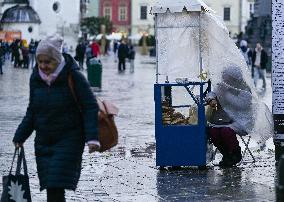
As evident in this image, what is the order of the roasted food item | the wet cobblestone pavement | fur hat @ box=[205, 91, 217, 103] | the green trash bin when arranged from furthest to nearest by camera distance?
1. the green trash bin
2. fur hat @ box=[205, 91, 217, 103]
3. the roasted food item
4. the wet cobblestone pavement

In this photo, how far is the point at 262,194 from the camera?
10555 millimetres

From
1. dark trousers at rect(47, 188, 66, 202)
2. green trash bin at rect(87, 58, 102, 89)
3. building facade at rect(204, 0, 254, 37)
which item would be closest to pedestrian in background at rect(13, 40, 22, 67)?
green trash bin at rect(87, 58, 102, 89)

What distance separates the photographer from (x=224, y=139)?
498 inches

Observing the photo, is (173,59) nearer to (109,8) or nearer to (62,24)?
(62,24)

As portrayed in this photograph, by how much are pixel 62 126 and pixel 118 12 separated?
411 ft

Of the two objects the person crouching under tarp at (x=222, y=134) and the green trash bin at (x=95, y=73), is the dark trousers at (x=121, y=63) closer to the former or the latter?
the green trash bin at (x=95, y=73)

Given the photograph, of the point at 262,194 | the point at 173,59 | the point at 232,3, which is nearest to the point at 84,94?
the point at 262,194

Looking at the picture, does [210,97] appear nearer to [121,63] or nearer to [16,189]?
[16,189]

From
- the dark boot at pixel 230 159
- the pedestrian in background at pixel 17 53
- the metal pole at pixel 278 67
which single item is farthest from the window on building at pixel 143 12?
the metal pole at pixel 278 67

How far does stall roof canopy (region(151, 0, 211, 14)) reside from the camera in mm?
12484

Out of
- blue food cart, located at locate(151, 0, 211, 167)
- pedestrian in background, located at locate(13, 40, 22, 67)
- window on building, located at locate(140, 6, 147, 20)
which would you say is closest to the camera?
blue food cart, located at locate(151, 0, 211, 167)

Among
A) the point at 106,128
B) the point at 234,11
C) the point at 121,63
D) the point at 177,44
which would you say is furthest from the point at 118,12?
the point at 106,128

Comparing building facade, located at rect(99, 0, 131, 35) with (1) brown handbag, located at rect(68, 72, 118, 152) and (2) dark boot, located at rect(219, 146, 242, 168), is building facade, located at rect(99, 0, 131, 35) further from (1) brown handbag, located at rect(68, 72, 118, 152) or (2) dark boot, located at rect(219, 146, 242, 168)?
(1) brown handbag, located at rect(68, 72, 118, 152)

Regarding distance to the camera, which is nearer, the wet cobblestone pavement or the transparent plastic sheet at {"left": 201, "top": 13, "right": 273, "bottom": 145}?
the wet cobblestone pavement
